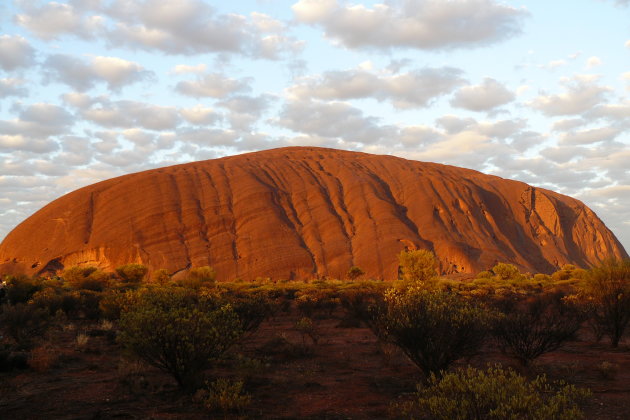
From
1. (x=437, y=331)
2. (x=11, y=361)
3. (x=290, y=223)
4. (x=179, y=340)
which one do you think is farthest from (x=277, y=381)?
(x=290, y=223)

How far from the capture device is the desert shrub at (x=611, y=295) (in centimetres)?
1462

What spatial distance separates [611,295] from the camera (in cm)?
1518

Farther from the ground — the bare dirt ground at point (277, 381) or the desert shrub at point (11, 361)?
the desert shrub at point (11, 361)

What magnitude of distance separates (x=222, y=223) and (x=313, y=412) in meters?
59.1

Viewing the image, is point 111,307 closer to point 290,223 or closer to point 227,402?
point 227,402

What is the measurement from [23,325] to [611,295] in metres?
18.6

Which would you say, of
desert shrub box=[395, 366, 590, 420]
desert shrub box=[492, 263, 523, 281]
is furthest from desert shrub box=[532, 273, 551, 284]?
desert shrub box=[395, 366, 590, 420]

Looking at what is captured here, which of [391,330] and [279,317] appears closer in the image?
[391,330]

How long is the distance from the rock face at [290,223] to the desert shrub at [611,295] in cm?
4194

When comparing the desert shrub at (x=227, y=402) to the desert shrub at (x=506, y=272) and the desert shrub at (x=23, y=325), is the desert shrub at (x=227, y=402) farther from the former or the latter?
the desert shrub at (x=506, y=272)

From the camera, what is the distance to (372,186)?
75812 mm

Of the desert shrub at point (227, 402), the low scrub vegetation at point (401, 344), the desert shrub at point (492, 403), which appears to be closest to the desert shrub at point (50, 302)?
the low scrub vegetation at point (401, 344)

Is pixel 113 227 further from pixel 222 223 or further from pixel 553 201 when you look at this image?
pixel 553 201

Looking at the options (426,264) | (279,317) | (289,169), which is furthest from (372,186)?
(279,317)
